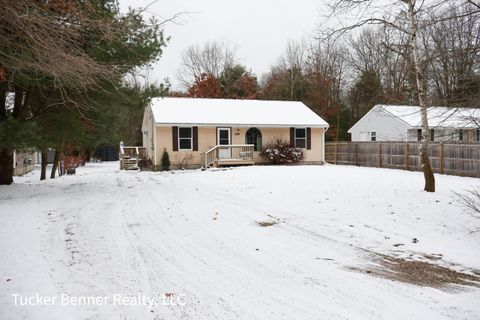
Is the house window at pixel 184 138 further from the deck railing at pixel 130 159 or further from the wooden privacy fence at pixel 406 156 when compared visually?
the wooden privacy fence at pixel 406 156

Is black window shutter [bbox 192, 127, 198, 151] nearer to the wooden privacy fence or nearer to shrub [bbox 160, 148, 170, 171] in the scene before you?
shrub [bbox 160, 148, 170, 171]

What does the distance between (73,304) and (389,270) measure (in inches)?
160

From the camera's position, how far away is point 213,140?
2436 centimetres

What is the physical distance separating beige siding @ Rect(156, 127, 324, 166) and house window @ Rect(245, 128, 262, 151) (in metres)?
0.27

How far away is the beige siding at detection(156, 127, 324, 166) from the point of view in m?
23.3

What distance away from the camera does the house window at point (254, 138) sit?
2542 cm

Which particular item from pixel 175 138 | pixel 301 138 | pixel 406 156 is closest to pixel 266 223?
pixel 175 138

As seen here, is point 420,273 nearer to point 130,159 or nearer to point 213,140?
point 213,140

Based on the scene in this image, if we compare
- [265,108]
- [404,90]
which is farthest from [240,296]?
[265,108]

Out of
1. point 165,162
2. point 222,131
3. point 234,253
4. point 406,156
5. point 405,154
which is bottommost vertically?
point 234,253

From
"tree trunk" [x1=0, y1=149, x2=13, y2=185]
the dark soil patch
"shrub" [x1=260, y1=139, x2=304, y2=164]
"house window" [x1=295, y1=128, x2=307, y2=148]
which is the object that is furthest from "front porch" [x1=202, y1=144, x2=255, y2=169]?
the dark soil patch

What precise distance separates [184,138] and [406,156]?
1306cm

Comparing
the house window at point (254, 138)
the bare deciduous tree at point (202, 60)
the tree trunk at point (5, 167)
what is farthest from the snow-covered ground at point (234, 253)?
the bare deciduous tree at point (202, 60)

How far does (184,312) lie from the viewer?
386 cm
